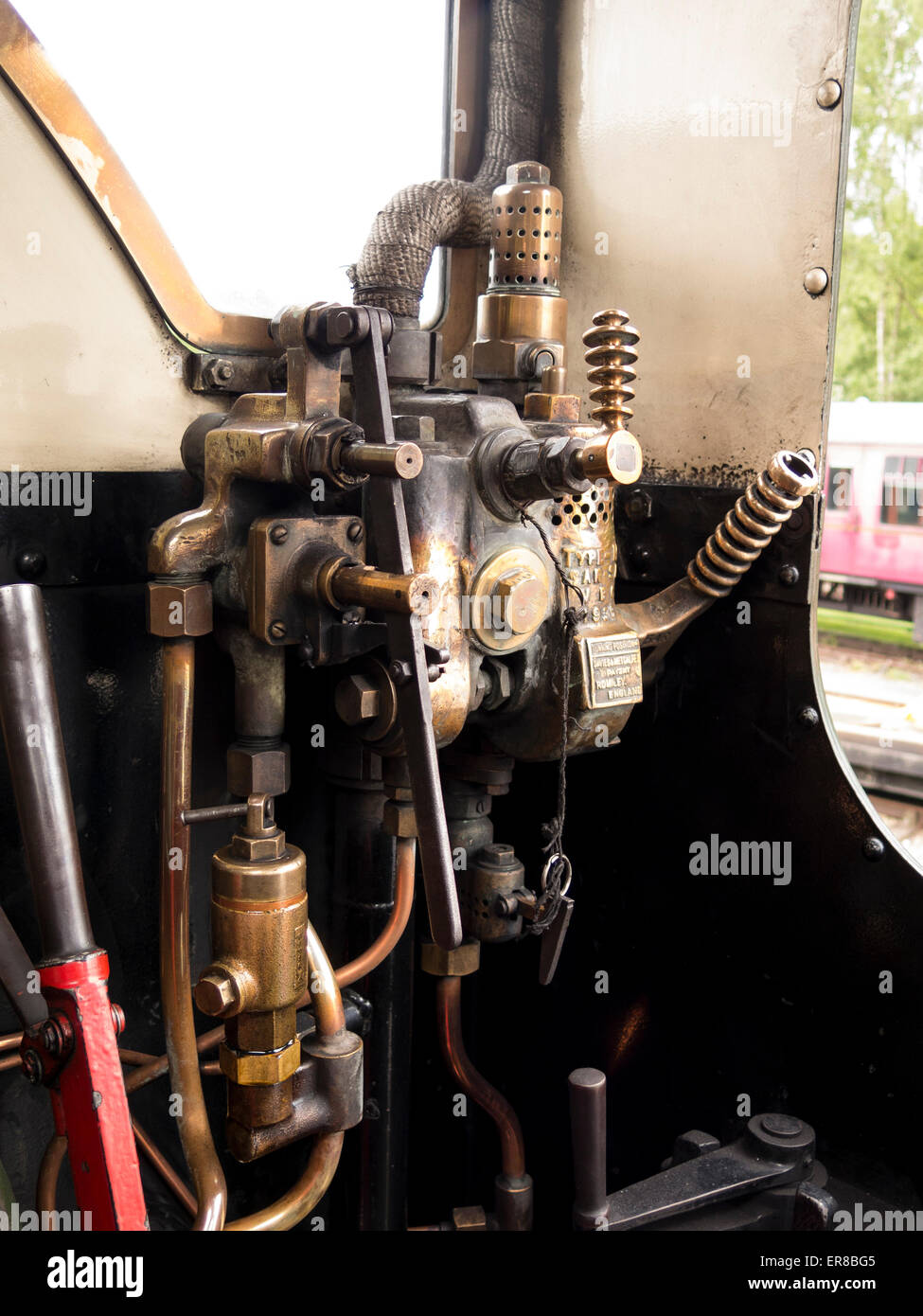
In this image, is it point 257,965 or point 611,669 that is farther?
point 611,669

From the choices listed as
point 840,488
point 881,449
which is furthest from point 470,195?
point 840,488

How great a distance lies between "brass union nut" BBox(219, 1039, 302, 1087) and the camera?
110 centimetres

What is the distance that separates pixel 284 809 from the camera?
1486 mm

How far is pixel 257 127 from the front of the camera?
144cm

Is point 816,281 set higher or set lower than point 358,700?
higher

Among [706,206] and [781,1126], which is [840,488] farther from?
[781,1126]

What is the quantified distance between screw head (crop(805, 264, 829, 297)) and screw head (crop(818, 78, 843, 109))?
178mm

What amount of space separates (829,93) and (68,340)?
892mm

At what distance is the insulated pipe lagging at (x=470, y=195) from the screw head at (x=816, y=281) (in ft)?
1.37

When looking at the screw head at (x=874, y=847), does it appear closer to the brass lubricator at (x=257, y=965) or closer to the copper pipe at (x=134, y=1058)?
the brass lubricator at (x=257, y=965)

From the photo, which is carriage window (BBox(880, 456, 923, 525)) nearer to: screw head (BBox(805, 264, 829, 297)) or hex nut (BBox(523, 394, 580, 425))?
screw head (BBox(805, 264, 829, 297))
